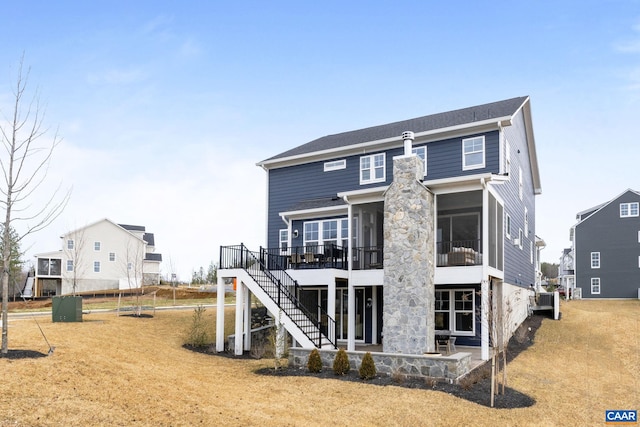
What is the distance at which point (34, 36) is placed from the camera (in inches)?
534

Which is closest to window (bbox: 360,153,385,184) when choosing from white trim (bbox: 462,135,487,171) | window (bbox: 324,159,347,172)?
window (bbox: 324,159,347,172)

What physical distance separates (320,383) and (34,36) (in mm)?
11599

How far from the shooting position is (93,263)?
49500 mm

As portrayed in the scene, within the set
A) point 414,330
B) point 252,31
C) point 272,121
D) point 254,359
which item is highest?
point 252,31

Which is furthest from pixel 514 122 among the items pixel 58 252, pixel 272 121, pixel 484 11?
pixel 58 252

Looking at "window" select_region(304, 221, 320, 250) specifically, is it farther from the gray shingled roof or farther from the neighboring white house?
the neighboring white house

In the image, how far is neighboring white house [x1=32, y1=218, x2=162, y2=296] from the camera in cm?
4772

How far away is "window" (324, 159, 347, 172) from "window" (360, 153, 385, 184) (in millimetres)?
930

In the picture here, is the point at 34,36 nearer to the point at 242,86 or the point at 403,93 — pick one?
the point at 242,86

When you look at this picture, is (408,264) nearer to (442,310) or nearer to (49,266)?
(442,310)

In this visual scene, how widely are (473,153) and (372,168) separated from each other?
4.33m

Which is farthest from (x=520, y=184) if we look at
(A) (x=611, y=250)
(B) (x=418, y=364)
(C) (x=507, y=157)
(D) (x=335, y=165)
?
(A) (x=611, y=250)

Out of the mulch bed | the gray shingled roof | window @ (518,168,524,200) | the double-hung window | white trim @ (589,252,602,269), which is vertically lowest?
the mulch bed

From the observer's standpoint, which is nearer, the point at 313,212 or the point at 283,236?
the point at 313,212
